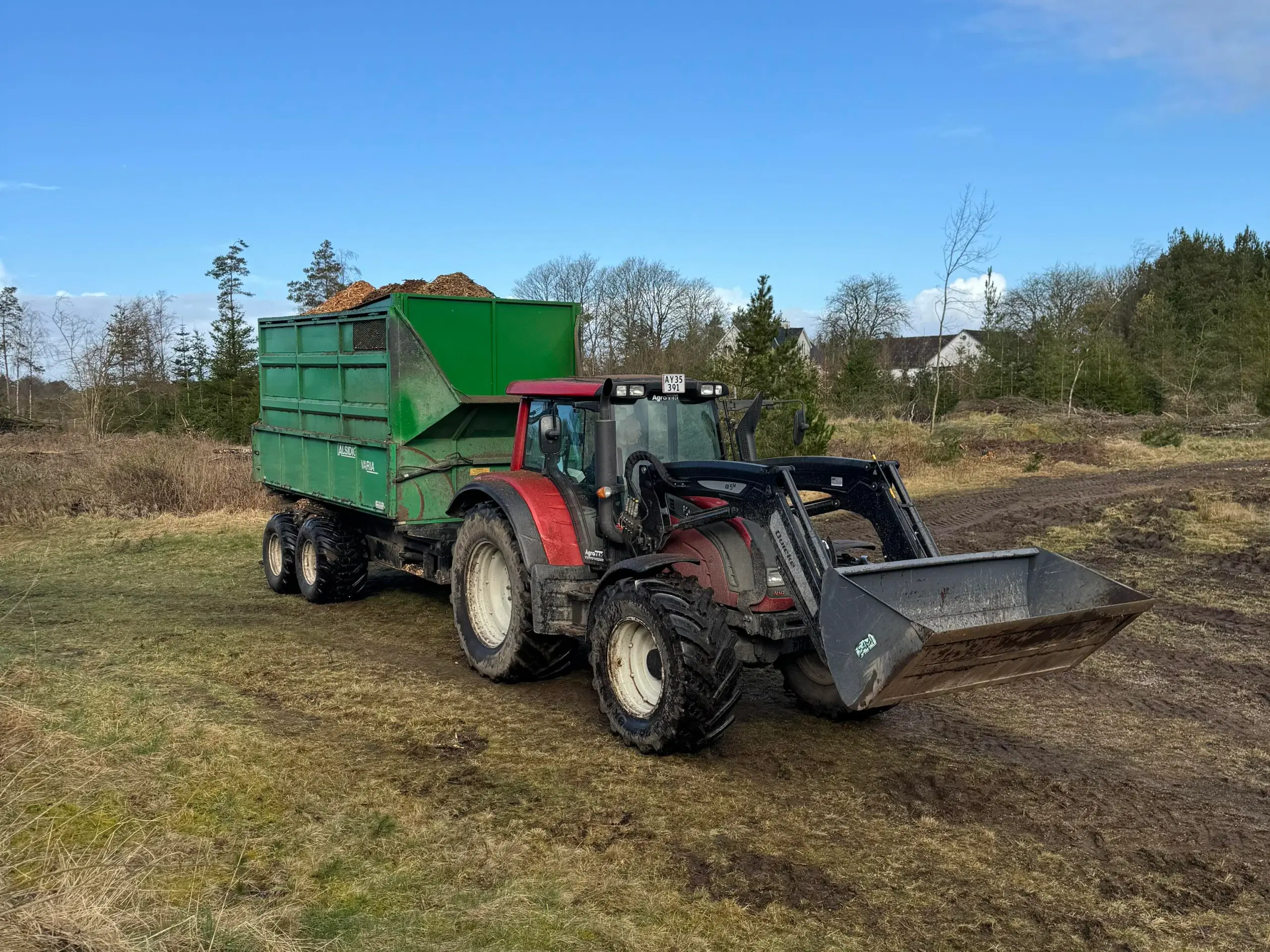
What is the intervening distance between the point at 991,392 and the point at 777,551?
118ft

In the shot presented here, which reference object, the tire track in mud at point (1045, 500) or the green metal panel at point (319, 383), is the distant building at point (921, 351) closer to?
the tire track in mud at point (1045, 500)

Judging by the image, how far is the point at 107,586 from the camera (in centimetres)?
1041

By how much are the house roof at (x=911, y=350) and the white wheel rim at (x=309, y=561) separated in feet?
125

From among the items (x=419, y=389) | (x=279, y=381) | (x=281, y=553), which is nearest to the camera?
(x=419, y=389)

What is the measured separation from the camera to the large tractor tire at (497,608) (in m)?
6.44

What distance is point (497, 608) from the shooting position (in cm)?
708

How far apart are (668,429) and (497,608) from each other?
186 centimetres

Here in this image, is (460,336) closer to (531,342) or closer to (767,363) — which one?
(531,342)

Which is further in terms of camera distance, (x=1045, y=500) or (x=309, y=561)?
(x=1045, y=500)

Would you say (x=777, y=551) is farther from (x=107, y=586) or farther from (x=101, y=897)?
(x=107, y=586)

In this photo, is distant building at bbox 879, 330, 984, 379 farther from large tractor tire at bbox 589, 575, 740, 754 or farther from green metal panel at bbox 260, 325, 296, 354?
large tractor tire at bbox 589, 575, 740, 754

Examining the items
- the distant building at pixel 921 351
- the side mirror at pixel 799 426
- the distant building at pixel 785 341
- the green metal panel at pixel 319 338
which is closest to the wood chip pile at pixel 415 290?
the green metal panel at pixel 319 338

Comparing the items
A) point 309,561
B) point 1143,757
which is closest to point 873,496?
point 1143,757

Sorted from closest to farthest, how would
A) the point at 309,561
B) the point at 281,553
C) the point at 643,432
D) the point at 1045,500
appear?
1. the point at 643,432
2. the point at 309,561
3. the point at 281,553
4. the point at 1045,500
